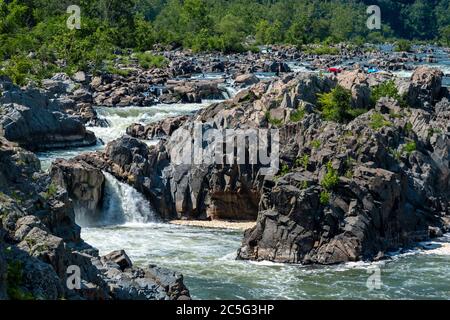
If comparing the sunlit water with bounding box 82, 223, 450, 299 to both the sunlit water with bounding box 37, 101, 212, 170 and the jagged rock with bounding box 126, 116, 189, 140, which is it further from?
the jagged rock with bounding box 126, 116, 189, 140

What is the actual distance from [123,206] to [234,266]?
35.0ft

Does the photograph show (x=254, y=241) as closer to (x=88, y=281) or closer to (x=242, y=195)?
(x=242, y=195)

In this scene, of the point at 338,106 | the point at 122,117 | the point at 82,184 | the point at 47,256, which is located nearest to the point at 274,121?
the point at 338,106

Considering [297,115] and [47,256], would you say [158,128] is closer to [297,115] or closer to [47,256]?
[297,115]

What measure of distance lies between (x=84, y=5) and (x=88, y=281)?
398 ft

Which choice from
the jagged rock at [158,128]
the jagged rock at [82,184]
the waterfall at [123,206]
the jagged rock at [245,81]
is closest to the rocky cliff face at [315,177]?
the waterfall at [123,206]

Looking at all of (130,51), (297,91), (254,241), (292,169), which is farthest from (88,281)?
(130,51)

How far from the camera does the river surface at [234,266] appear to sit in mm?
32812

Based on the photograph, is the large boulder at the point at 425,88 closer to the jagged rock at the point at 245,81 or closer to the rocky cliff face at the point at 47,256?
the jagged rock at the point at 245,81

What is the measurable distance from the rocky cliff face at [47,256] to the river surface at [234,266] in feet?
18.0

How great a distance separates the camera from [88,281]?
2252 centimetres

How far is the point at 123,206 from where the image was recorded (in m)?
45.1

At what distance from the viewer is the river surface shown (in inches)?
1292
